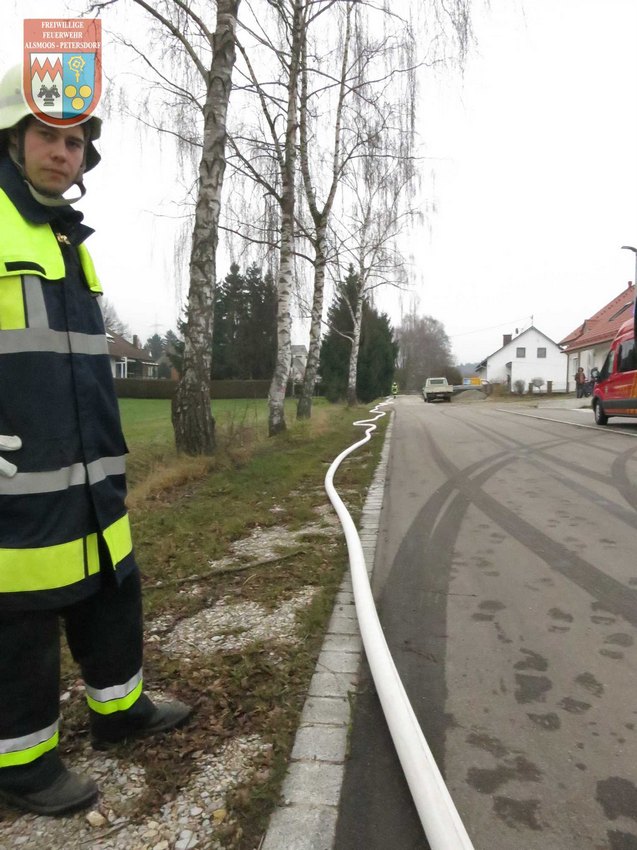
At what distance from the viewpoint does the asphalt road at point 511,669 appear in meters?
1.90

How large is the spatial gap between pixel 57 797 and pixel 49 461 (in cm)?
106

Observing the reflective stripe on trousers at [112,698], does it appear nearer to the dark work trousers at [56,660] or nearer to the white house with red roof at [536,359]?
the dark work trousers at [56,660]

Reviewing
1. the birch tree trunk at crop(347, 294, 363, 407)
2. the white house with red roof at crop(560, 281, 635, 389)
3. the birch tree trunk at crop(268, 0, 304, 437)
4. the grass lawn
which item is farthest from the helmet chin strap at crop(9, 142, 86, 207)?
the white house with red roof at crop(560, 281, 635, 389)

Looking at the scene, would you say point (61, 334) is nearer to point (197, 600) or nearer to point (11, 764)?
point (11, 764)

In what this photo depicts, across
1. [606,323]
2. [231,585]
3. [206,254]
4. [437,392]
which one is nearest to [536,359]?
[437,392]

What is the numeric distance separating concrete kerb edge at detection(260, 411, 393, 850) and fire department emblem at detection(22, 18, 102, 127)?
7.45 feet

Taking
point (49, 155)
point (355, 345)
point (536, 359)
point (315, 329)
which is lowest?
point (49, 155)

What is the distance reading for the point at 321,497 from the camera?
660cm

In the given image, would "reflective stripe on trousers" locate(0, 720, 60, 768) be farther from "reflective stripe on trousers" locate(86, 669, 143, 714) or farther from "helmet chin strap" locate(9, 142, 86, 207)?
"helmet chin strap" locate(9, 142, 86, 207)

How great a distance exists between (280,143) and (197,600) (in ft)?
40.4

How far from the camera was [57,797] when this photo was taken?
6.14ft

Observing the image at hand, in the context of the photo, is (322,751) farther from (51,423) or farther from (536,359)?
(536,359)

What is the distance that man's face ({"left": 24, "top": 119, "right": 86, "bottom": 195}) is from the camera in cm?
186

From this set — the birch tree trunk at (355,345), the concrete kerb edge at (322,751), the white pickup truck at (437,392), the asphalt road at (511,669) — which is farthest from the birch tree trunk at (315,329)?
the white pickup truck at (437,392)
